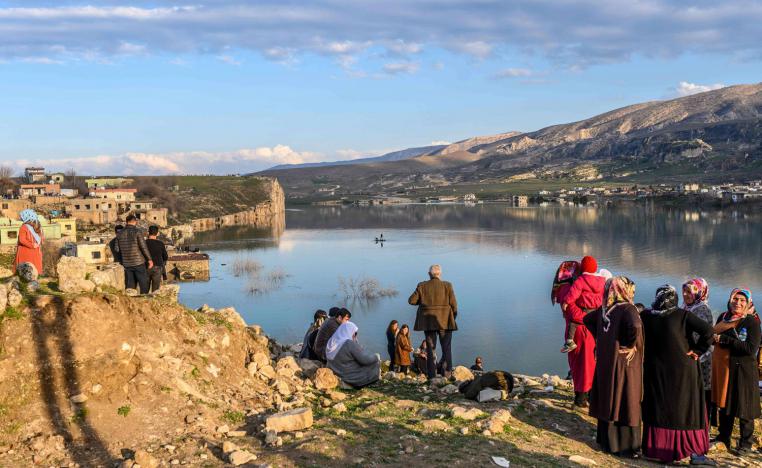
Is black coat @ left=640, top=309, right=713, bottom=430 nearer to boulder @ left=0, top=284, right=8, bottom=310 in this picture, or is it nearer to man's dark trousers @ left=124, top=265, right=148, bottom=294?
boulder @ left=0, top=284, right=8, bottom=310

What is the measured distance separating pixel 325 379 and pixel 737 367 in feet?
18.4

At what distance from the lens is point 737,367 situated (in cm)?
809

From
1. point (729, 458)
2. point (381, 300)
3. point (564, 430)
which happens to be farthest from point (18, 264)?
point (381, 300)

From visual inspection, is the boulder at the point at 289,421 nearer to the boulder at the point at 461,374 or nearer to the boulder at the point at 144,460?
the boulder at the point at 144,460

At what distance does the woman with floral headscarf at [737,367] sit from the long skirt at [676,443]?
3.07 ft

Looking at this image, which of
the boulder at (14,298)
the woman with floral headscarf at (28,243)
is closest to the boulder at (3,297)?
the boulder at (14,298)

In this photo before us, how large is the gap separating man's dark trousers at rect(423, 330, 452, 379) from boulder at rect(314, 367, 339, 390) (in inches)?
78.9

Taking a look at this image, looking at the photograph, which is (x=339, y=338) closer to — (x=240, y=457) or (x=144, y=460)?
(x=240, y=457)

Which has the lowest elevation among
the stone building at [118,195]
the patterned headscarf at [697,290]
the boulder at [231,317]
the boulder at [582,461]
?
the boulder at [582,461]

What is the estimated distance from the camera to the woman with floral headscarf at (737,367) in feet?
25.8

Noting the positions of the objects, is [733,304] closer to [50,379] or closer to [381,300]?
[50,379]

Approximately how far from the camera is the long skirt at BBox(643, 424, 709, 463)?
7.37 m

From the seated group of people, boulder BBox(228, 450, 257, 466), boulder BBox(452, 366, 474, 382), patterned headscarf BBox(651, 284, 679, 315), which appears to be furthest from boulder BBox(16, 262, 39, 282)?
patterned headscarf BBox(651, 284, 679, 315)

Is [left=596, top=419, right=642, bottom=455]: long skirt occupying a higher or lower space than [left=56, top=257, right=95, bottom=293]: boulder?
lower
